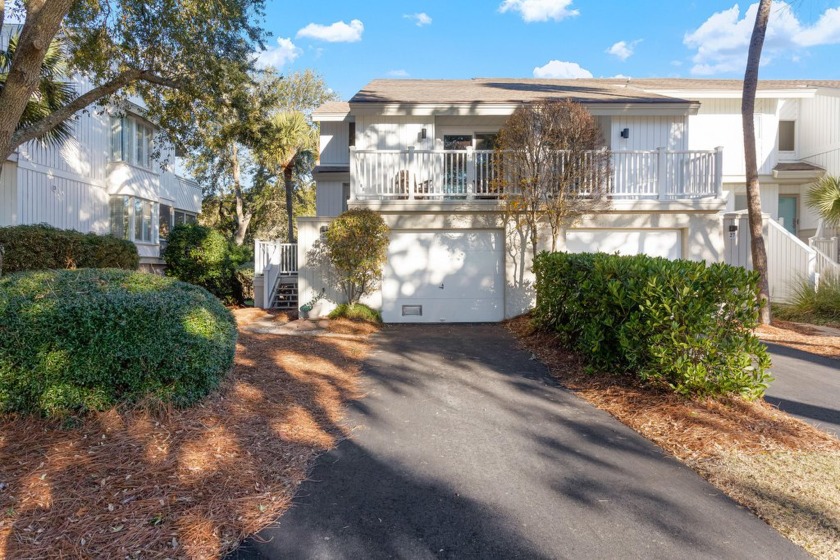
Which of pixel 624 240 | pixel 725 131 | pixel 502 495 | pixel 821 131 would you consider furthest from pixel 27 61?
pixel 821 131

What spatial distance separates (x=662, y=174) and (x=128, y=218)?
54.9 ft

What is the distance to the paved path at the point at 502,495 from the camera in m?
2.99

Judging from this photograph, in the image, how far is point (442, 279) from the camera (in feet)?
38.9

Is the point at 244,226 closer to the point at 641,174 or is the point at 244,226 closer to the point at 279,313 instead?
the point at 279,313

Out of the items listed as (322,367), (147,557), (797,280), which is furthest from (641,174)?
(147,557)

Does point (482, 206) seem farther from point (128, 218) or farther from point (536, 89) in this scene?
point (128, 218)

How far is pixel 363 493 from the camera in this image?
3.62m

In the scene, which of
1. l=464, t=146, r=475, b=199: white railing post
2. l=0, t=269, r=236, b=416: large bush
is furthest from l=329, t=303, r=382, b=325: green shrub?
l=0, t=269, r=236, b=416: large bush

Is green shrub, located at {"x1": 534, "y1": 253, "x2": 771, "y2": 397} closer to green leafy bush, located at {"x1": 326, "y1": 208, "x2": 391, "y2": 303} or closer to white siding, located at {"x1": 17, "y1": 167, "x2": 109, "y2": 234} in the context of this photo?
green leafy bush, located at {"x1": 326, "y1": 208, "x2": 391, "y2": 303}

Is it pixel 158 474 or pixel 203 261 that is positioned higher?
pixel 203 261

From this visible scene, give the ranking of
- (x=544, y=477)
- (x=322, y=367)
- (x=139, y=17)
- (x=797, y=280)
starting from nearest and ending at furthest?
1. (x=544, y=477)
2. (x=322, y=367)
3. (x=139, y=17)
4. (x=797, y=280)

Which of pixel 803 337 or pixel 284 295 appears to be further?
pixel 284 295

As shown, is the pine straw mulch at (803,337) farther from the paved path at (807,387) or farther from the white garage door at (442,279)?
the white garage door at (442,279)

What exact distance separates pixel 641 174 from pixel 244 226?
2027cm
